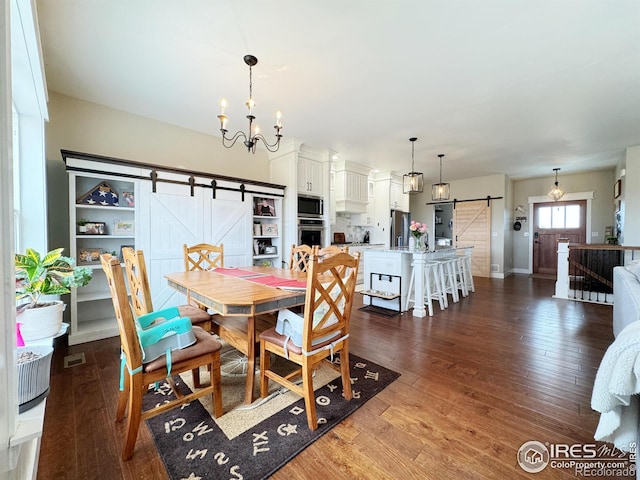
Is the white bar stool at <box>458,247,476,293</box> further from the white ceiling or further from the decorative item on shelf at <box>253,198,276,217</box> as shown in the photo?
the decorative item on shelf at <box>253,198,276,217</box>

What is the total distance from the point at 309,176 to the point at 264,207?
3.42 ft

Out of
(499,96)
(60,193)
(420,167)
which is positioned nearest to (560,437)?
(499,96)

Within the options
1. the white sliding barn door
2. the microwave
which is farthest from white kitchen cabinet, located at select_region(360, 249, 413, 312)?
the white sliding barn door

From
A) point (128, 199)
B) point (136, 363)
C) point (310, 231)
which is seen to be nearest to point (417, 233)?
point (310, 231)

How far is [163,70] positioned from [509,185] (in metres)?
8.23

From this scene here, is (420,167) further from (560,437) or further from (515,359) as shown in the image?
(560,437)

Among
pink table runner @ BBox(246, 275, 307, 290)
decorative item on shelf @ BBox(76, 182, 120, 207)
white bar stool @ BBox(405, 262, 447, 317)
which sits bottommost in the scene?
white bar stool @ BBox(405, 262, 447, 317)

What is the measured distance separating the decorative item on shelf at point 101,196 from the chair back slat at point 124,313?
221cm

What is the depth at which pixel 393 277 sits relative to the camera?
13.0 feet

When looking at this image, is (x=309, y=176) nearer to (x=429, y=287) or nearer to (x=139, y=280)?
(x=429, y=287)

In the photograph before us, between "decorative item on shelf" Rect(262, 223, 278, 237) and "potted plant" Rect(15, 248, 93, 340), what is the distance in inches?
129

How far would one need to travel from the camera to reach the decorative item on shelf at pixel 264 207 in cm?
438

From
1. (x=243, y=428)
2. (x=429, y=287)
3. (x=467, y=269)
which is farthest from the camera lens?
(x=467, y=269)

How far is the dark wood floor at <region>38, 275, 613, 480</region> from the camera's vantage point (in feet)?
4.34
